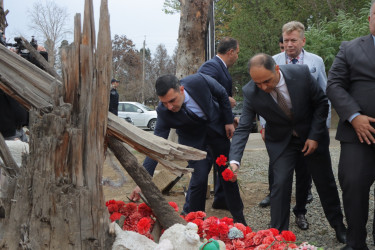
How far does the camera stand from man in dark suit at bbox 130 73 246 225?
3.69 m

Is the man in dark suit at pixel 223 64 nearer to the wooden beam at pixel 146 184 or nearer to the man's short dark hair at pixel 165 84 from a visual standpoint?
the man's short dark hair at pixel 165 84

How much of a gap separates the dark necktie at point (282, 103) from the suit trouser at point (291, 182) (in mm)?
249

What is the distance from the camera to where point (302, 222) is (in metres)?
4.17

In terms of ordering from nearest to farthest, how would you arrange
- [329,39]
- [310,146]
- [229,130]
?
[310,146] < [229,130] < [329,39]

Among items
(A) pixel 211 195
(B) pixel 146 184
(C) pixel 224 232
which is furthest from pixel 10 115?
(A) pixel 211 195

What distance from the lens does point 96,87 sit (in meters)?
2.05

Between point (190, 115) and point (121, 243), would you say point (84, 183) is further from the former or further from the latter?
point (190, 115)

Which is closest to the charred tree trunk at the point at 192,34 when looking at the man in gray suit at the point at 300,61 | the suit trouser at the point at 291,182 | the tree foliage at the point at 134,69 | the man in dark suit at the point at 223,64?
the man in dark suit at the point at 223,64

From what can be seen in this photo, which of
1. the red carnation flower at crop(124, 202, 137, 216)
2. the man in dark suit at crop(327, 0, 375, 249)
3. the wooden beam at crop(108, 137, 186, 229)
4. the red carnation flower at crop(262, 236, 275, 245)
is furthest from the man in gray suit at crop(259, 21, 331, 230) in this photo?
the red carnation flower at crop(124, 202, 137, 216)

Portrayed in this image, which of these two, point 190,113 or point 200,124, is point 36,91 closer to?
point 190,113

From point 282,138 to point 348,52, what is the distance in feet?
2.93

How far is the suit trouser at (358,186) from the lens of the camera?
3.07 metres

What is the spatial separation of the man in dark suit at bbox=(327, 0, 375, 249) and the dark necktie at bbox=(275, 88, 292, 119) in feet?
1.36

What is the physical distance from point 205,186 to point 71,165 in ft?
6.77
